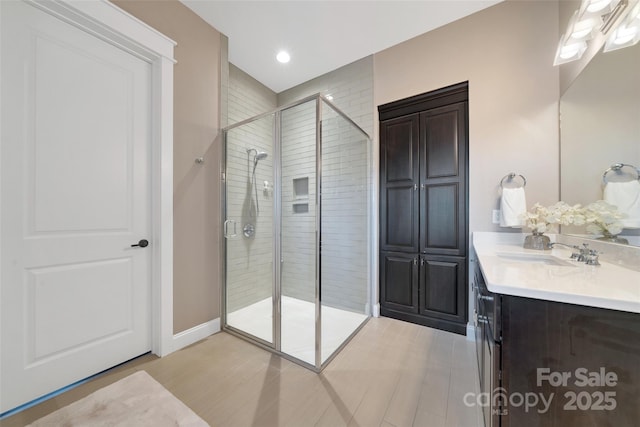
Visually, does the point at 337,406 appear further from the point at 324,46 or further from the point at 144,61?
the point at 324,46

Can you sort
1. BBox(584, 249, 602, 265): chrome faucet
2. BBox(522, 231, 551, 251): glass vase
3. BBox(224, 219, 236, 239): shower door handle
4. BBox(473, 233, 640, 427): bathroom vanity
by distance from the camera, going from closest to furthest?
BBox(473, 233, 640, 427): bathroom vanity < BBox(584, 249, 602, 265): chrome faucet < BBox(522, 231, 551, 251): glass vase < BBox(224, 219, 236, 239): shower door handle

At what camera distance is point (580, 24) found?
1.40 metres

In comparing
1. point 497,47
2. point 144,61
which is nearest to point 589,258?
point 497,47

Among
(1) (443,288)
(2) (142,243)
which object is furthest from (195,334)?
(1) (443,288)

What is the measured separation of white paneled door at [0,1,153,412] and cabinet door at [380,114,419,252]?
2.23m

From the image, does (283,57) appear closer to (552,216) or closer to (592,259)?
(552,216)

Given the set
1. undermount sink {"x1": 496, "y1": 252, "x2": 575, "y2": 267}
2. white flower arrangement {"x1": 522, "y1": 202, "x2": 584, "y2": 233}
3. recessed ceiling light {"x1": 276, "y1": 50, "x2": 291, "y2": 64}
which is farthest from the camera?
recessed ceiling light {"x1": 276, "y1": 50, "x2": 291, "y2": 64}

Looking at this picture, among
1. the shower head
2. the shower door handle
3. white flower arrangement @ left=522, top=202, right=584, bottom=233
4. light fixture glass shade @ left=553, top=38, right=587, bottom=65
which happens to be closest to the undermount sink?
white flower arrangement @ left=522, top=202, right=584, bottom=233

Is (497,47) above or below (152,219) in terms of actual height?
above

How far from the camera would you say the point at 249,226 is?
2492 mm

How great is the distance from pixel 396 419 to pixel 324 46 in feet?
10.7

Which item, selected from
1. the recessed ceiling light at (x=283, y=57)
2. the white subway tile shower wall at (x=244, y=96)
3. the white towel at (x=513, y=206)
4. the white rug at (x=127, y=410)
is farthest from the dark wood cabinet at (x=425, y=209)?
the white rug at (x=127, y=410)

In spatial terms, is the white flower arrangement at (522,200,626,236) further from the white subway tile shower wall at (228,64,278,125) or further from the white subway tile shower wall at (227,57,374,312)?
the white subway tile shower wall at (228,64,278,125)

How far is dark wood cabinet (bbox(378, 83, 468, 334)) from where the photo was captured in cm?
218
